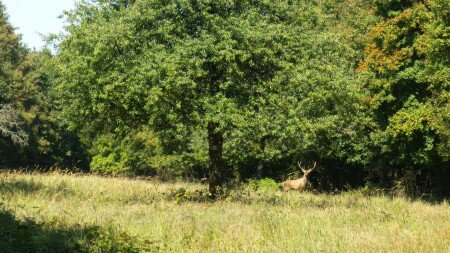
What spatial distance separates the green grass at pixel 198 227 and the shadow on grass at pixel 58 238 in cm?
2

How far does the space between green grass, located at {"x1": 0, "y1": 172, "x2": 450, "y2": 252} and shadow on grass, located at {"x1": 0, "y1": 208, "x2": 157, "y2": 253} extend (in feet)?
0.06

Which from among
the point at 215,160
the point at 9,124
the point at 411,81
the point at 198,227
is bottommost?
the point at 198,227

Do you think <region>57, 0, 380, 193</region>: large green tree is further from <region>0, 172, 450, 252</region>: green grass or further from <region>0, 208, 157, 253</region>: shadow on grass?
<region>0, 208, 157, 253</region>: shadow on grass

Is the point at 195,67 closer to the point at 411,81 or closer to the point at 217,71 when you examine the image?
the point at 217,71

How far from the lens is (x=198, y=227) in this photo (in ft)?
38.5

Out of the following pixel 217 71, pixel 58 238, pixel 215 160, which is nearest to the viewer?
pixel 58 238

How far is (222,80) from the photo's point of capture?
17.0 meters

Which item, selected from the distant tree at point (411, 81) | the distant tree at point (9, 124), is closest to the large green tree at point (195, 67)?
the distant tree at point (411, 81)

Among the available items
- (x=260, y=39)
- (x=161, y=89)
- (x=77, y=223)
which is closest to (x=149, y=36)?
(x=161, y=89)

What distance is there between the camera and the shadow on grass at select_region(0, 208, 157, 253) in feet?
29.4

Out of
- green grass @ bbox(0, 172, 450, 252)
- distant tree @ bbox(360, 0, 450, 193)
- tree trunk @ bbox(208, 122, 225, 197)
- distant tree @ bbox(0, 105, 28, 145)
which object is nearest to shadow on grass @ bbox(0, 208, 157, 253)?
green grass @ bbox(0, 172, 450, 252)

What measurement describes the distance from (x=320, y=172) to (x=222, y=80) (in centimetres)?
2384

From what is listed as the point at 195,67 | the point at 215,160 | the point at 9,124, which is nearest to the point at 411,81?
the point at 215,160

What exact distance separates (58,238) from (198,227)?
318 centimetres
